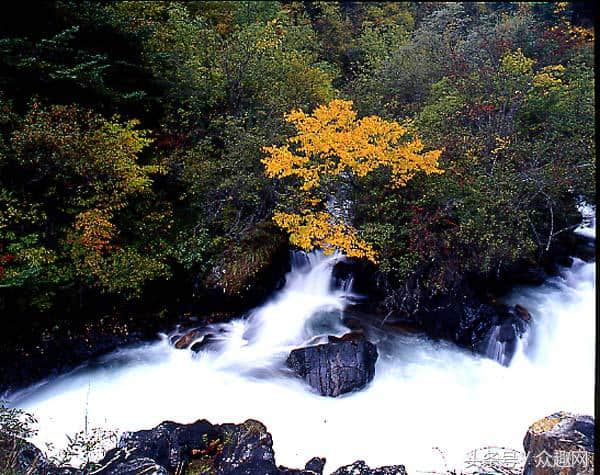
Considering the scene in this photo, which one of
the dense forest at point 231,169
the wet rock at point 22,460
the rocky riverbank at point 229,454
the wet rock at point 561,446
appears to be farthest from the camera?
the dense forest at point 231,169

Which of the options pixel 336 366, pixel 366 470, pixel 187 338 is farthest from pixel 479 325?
pixel 187 338

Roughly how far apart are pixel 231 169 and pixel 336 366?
3.66 metres

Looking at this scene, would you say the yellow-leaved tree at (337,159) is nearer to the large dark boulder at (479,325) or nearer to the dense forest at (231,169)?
the dense forest at (231,169)

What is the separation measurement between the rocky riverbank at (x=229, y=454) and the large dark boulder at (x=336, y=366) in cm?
147

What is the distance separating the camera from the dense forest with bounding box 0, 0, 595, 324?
722 cm

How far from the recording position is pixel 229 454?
17.0 ft

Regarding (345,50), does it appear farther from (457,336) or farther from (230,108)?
(457,336)

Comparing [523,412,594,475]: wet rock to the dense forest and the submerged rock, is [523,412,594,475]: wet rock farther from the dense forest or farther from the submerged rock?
the dense forest

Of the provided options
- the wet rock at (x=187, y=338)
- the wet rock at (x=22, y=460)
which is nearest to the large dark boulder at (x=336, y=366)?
the wet rock at (x=187, y=338)

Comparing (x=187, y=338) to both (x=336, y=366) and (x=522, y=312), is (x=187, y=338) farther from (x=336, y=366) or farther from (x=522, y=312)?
(x=522, y=312)

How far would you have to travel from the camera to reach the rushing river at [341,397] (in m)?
6.26

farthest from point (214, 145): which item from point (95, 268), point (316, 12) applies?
point (316, 12)

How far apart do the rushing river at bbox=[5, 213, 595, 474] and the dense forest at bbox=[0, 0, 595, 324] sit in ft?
3.15

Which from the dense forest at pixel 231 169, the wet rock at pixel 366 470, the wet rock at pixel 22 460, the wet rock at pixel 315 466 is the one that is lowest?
the wet rock at pixel 22 460
